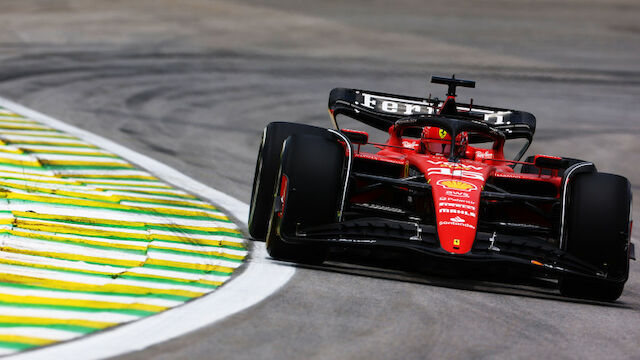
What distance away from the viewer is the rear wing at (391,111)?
12172mm

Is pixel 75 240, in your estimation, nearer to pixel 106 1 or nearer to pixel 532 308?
pixel 532 308

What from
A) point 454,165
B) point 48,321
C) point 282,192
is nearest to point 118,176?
point 282,192

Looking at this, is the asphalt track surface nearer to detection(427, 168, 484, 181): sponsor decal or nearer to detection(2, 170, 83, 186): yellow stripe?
detection(427, 168, 484, 181): sponsor decal

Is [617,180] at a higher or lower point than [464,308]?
higher

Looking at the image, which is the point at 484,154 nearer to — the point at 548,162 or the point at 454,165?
the point at 548,162

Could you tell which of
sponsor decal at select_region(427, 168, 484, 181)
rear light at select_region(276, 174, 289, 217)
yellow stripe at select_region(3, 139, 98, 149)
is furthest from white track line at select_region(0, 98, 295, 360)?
yellow stripe at select_region(3, 139, 98, 149)

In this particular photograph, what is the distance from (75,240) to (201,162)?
652 centimetres

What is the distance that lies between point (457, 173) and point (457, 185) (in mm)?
299

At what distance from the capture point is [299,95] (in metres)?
22.8

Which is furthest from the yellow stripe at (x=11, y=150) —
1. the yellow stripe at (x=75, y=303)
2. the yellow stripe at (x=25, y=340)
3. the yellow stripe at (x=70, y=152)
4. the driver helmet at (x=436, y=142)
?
the yellow stripe at (x=25, y=340)

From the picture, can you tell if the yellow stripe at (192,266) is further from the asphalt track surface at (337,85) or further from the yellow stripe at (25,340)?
the yellow stripe at (25,340)

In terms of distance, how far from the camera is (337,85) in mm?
24359

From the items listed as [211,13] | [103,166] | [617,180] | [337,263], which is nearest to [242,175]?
[103,166]

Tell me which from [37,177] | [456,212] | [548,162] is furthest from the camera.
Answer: [37,177]
